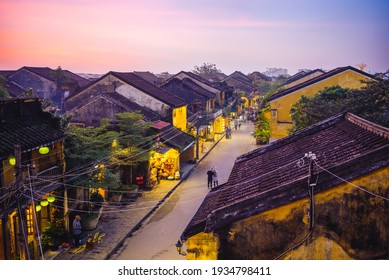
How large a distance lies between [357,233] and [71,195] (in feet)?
32.0

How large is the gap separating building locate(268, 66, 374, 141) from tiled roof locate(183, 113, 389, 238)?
8482mm

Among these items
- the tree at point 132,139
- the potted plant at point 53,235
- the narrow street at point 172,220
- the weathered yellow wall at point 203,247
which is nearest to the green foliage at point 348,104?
the narrow street at point 172,220

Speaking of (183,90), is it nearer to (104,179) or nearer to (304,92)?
(304,92)

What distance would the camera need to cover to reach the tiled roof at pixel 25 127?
9.40m

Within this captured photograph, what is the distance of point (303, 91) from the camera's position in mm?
18062

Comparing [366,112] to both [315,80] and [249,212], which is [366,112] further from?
[249,212]

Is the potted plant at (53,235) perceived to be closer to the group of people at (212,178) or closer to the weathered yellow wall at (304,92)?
the group of people at (212,178)

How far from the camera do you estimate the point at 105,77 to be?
22.2 meters

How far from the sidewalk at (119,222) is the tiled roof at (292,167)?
461cm

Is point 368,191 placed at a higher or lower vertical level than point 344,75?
lower

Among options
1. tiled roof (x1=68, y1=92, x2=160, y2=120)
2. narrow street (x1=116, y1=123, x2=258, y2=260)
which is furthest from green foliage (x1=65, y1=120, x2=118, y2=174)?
tiled roof (x1=68, y1=92, x2=160, y2=120)

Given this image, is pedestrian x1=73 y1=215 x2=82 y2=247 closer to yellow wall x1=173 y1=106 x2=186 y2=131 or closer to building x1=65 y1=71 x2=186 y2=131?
building x1=65 y1=71 x2=186 y2=131

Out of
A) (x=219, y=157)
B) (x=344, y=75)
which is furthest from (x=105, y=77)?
(x=344, y=75)
